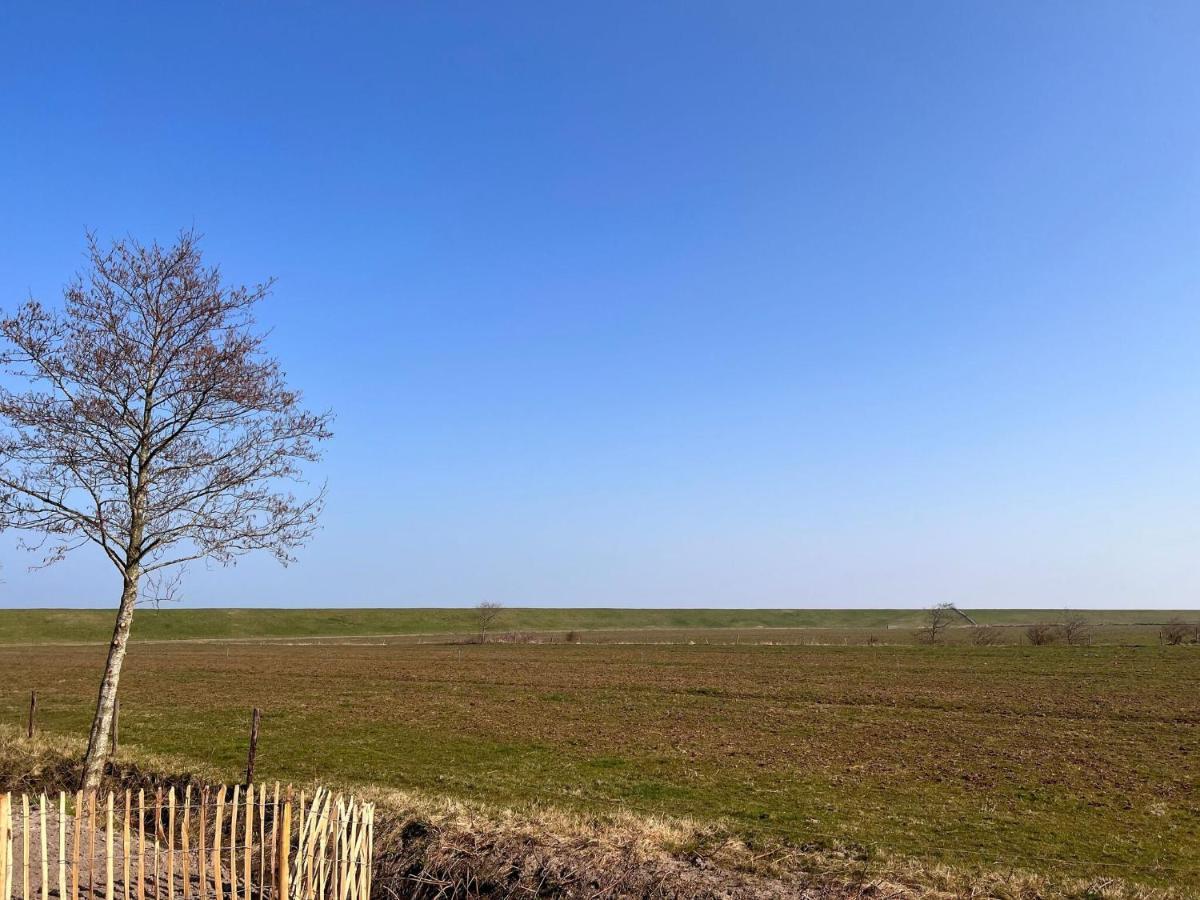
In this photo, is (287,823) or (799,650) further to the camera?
(799,650)

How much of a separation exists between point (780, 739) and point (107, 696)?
21.0 m

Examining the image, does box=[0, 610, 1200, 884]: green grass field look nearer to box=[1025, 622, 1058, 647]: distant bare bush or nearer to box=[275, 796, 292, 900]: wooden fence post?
box=[275, 796, 292, 900]: wooden fence post

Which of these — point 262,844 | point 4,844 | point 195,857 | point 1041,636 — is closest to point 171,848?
point 262,844

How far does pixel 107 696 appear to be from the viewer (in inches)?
597

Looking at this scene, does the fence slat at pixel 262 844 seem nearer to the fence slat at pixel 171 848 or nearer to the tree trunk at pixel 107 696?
the fence slat at pixel 171 848

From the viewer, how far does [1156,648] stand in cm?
6406

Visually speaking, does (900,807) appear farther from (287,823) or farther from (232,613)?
(232,613)

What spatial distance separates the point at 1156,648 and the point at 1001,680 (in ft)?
95.1

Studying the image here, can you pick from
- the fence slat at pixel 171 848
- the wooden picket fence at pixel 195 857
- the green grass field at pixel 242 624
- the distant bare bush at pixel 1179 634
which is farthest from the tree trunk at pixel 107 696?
the green grass field at pixel 242 624

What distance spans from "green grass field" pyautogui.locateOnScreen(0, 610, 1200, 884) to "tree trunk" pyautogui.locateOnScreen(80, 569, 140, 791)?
155 inches

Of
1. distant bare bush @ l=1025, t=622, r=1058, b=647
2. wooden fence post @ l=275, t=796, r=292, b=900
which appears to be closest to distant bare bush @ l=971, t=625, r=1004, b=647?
distant bare bush @ l=1025, t=622, r=1058, b=647

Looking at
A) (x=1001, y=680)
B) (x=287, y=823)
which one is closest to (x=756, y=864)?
(x=287, y=823)

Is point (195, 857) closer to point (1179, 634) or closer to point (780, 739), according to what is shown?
point (780, 739)

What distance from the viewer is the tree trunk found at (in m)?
14.9
